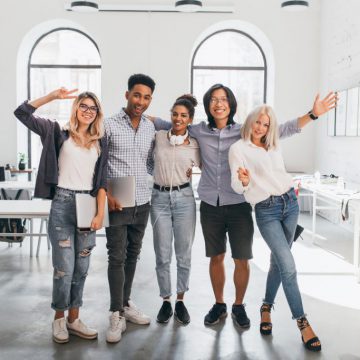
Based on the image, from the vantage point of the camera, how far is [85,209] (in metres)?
2.77

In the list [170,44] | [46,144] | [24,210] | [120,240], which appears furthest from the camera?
[170,44]

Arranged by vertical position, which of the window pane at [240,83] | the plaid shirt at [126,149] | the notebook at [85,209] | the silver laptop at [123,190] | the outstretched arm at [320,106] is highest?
the window pane at [240,83]

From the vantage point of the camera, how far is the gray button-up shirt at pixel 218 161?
304 cm

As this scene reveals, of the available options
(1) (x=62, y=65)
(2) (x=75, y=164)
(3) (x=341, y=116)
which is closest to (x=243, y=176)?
(2) (x=75, y=164)

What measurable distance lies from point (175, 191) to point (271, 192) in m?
0.59

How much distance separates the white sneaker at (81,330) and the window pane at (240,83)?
6435 millimetres

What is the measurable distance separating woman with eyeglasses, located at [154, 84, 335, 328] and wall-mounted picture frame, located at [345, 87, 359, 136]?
12.3ft

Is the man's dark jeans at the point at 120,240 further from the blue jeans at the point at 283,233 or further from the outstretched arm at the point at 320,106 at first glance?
the outstretched arm at the point at 320,106

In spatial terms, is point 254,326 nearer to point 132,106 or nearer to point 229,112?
point 229,112

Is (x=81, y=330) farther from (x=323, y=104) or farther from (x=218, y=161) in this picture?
(x=323, y=104)

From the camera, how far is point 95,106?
2803mm

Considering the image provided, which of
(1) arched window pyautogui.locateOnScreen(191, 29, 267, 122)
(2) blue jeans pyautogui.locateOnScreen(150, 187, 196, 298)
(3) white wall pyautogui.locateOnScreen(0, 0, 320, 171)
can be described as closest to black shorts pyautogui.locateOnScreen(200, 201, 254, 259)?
(2) blue jeans pyautogui.locateOnScreen(150, 187, 196, 298)

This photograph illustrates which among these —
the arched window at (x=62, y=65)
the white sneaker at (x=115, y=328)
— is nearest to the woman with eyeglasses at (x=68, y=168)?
the white sneaker at (x=115, y=328)

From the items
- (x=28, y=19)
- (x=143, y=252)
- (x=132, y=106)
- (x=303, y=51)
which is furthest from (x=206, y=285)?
(x=28, y=19)
